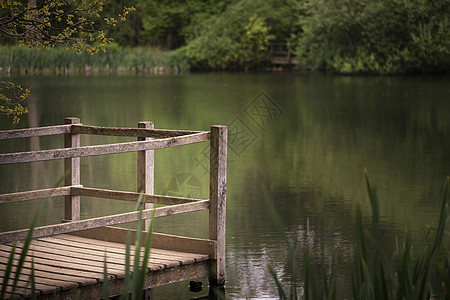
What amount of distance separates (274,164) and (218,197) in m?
6.75

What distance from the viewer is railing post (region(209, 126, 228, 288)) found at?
582 centimetres

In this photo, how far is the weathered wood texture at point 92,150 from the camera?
4.79 metres

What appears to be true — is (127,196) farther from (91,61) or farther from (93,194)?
(91,61)

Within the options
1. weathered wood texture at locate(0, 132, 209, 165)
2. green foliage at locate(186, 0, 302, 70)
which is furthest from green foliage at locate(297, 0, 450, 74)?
weathered wood texture at locate(0, 132, 209, 165)

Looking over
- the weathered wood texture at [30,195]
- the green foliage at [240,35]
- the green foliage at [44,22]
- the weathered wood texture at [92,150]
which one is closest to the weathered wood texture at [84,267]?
the weathered wood texture at [30,195]

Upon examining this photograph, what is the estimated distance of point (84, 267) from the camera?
5270mm

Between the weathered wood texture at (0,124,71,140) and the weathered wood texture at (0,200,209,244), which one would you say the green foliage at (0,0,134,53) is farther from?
the weathered wood texture at (0,200,209,244)

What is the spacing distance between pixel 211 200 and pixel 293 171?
6.08 metres

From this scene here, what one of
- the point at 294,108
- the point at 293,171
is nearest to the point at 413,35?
the point at 294,108

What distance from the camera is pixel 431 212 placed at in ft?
28.9

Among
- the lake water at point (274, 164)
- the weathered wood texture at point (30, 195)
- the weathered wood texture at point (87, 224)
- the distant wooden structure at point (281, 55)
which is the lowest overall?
the lake water at point (274, 164)

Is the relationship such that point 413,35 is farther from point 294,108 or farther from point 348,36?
point 294,108

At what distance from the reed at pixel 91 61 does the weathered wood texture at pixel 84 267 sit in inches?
966

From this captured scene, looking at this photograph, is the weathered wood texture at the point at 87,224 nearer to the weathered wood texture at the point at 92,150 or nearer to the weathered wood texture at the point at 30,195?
the weathered wood texture at the point at 92,150
